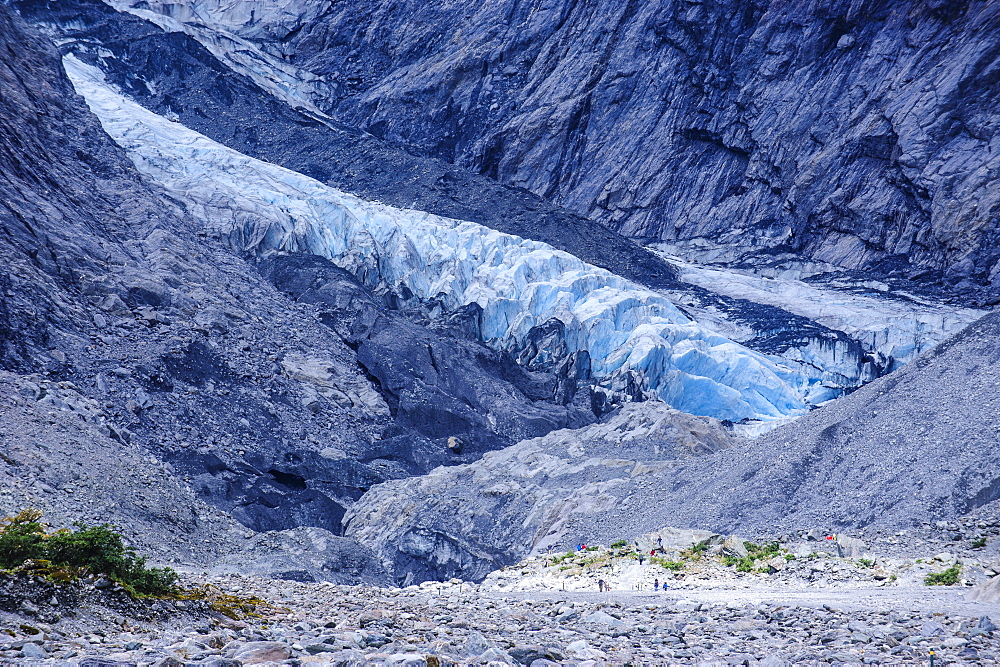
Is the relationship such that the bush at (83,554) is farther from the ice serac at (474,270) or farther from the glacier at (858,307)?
the glacier at (858,307)

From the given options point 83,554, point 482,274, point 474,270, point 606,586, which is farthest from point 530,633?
point 474,270

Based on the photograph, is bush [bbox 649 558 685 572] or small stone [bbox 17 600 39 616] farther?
bush [bbox 649 558 685 572]

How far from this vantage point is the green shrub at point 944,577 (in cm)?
1213

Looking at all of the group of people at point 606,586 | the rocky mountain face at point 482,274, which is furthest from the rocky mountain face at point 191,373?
the group of people at point 606,586

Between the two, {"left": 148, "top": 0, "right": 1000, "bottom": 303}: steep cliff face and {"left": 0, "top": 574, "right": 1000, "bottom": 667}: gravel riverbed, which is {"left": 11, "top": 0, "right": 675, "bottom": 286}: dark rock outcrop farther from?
{"left": 0, "top": 574, "right": 1000, "bottom": 667}: gravel riverbed

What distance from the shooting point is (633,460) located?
90.5ft

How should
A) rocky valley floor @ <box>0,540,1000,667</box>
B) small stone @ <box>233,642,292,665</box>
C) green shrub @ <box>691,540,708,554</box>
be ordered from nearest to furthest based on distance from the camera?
small stone @ <box>233,642,292,665</box> < rocky valley floor @ <box>0,540,1000,667</box> < green shrub @ <box>691,540,708,554</box>

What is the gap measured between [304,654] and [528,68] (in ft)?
228

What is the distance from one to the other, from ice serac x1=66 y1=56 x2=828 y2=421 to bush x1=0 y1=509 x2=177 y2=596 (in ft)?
110

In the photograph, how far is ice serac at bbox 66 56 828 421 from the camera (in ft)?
134

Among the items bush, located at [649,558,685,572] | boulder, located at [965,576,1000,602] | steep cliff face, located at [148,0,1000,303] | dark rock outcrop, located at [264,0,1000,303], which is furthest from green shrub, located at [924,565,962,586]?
steep cliff face, located at [148,0,1000,303]

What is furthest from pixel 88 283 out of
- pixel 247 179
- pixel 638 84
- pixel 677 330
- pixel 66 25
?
pixel 638 84

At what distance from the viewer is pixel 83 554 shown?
780 cm

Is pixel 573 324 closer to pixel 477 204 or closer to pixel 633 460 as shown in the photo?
pixel 633 460
